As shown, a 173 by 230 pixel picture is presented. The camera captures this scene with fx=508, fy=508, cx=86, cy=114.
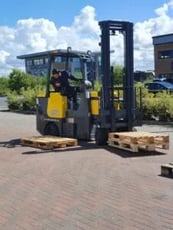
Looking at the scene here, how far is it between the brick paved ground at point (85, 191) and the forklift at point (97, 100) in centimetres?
178

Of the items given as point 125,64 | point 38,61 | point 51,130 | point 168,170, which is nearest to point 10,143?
point 51,130

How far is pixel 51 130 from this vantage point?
16156 mm

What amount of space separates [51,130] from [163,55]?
67593 mm

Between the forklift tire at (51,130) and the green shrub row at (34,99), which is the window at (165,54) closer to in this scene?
the green shrub row at (34,99)

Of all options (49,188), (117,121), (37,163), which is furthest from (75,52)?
(49,188)

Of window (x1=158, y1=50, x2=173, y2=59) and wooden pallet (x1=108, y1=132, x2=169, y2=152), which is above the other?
window (x1=158, y1=50, x2=173, y2=59)

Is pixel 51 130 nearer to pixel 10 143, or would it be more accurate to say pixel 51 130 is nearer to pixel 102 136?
pixel 10 143

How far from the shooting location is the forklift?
14117 mm

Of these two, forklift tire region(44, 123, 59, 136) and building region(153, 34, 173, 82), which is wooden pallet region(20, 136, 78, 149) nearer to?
forklift tire region(44, 123, 59, 136)

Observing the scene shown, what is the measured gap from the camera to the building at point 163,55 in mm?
79875

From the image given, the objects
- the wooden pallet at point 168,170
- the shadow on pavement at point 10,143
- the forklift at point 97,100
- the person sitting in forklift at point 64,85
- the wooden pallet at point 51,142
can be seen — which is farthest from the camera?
the person sitting in forklift at point 64,85

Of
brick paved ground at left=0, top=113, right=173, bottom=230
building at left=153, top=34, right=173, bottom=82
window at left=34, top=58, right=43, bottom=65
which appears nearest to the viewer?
brick paved ground at left=0, top=113, right=173, bottom=230

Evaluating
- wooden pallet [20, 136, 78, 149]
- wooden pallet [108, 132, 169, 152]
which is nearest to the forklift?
wooden pallet [20, 136, 78, 149]

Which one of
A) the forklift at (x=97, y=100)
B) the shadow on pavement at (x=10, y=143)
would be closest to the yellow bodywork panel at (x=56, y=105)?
the forklift at (x=97, y=100)
